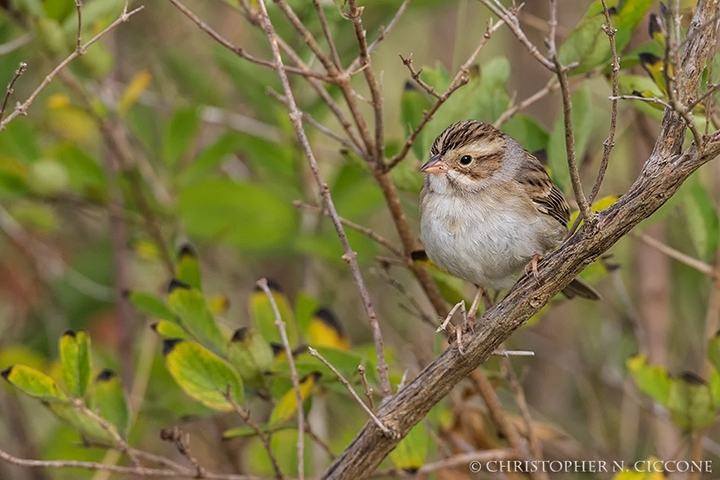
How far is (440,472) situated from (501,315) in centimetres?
169

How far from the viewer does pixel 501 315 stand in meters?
2.66

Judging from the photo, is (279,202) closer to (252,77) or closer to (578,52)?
(252,77)

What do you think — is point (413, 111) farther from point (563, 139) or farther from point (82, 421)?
point (82, 421)

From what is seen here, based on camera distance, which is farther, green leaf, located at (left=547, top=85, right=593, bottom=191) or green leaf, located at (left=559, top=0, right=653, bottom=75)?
green leaf, located at (left=547, top=85, right=593, bottom=191)

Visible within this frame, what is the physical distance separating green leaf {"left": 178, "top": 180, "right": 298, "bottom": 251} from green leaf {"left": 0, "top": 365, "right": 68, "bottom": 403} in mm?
1735

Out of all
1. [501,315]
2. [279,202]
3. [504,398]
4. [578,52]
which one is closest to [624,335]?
[504,398]

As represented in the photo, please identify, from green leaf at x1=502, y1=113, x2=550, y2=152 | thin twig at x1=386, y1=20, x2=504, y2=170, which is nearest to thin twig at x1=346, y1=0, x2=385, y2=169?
thin twig at x1=386, y1=20, x2=504, y2=170

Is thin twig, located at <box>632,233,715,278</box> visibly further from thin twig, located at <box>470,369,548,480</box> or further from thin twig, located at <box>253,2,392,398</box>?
Result: thin twig, located at <box>253,2,392,398</box>

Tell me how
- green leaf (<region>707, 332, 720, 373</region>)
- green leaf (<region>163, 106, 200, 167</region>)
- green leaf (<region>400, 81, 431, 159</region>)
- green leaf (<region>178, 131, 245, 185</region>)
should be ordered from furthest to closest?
green leaf (<region>178, 131, 245, 185</region>)
green leaf (<region>163, 106, 200, 167</region>)
green leaf (<region>400, 81, 431, 159</region>)
green leaf (<region>707, 332, 720, 373</region>)

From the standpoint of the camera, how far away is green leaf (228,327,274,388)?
3.14m

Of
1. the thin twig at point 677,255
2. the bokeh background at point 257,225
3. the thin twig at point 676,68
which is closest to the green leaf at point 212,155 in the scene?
the bokeh background at point 257,225

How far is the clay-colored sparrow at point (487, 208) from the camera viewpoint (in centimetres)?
330

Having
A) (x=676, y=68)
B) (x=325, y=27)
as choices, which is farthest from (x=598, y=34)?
(x=676, y=68)

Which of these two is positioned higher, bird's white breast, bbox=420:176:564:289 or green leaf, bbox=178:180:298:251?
green leaf, bbox=178:180:298:251
